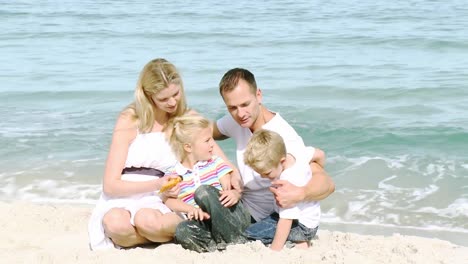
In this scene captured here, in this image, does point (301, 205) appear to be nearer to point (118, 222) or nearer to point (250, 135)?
point (250, 135)

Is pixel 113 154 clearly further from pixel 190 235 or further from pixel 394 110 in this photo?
pixel 394 110

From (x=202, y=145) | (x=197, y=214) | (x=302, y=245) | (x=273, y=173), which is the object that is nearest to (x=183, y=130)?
(x=202, y=145)

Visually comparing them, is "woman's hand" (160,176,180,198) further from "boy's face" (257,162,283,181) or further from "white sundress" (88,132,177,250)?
"boy's face" (257,162,283,181)

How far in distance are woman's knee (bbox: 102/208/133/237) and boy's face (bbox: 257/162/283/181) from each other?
2.91 ft

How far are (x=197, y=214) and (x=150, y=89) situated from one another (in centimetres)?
79

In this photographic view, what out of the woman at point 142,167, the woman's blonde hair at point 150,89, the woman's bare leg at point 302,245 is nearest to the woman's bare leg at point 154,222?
the woman at point 142,167

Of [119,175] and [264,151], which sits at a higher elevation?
[264,151]

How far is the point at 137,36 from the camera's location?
17578 millimetres

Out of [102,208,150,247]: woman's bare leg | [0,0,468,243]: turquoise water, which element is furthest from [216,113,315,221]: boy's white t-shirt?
[0,0,468,243]: turquoise water

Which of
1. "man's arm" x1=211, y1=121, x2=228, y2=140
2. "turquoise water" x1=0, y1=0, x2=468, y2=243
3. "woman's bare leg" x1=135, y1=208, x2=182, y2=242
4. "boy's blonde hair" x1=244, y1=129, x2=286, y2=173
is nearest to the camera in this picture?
"boy's blonde hair" x1=244, y1=129, x2=286, y2=173

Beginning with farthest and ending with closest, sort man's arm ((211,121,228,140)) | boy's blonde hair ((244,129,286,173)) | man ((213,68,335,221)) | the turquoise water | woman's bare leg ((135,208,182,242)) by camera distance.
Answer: the turquoise water
man's arm ((211,121,228,140))
woman's bare leg ((135,208,182,242))
man ((213,68,335,221))
boy's blonde hair ((244,129,286,173))

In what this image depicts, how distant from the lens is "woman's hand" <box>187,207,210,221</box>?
14.2 ft

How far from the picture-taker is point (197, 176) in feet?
14.8

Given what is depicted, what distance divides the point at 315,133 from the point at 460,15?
11.1m
